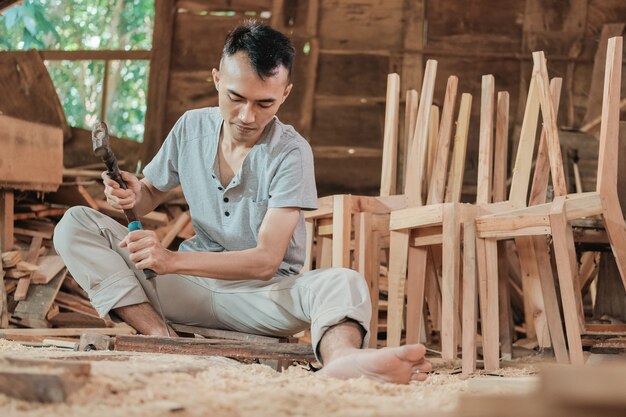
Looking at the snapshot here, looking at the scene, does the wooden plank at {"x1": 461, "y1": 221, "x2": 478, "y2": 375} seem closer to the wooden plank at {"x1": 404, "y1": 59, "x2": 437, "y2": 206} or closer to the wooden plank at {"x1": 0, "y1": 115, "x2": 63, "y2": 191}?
the wooden plank at {"x1": 404, "y1": 59, "x2": 437, "y2": 206}

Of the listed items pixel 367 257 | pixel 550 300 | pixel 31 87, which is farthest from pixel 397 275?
pixel 31 87

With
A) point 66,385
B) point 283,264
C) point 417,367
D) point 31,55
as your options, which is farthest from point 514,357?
point 31,55

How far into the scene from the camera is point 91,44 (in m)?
8.22

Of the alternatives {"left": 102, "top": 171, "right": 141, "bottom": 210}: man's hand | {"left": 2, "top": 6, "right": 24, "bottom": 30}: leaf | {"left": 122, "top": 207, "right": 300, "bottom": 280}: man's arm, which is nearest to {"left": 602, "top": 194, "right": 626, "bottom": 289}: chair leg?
{"left": 122, "top": 207, "right": 300, "bottom": 280}: man's arm

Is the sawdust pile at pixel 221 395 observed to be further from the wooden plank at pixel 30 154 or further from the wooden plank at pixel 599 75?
the wooden plank at pixel 599 75

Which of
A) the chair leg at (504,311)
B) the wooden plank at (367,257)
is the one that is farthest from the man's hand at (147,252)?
the chair leg at (504,311)

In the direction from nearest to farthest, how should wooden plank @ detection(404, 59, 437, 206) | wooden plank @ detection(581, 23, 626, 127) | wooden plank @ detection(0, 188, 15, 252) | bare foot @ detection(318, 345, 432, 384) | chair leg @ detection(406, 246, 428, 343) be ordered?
bare foot @ detection(318, 345, 432, 384), chair leg @ detection(406, 246, 428, 343), wooden plank @ detection(404, 59, 437, 206), wooden plank @ detection(0, 188, 15, 252), wooden plank @ detection(581, 23, 626, 127)

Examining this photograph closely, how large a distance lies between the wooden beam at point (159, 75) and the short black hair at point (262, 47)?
14.4 feet

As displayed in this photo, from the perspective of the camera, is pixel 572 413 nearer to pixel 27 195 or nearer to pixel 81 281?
pixel 81 281

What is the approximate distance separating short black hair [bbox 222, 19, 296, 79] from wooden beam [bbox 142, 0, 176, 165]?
4.39 meters

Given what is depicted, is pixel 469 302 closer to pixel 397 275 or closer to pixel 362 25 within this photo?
pixel 397 275

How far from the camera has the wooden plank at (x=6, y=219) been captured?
5918 mm

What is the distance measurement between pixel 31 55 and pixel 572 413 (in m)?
6.95

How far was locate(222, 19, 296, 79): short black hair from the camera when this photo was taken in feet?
11.6
